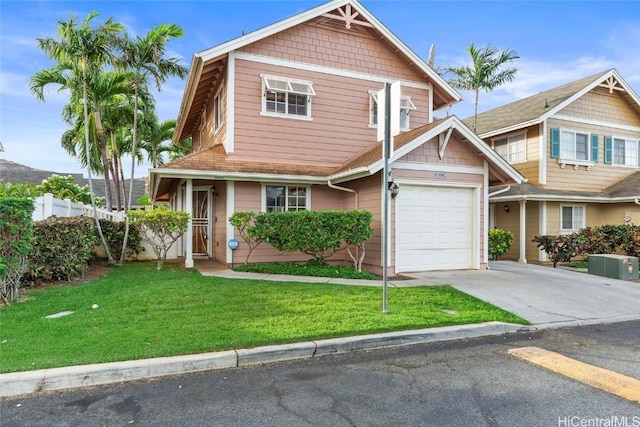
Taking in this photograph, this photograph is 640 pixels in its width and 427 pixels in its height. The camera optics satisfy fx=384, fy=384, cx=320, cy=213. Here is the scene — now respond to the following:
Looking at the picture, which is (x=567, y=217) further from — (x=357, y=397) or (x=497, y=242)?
(x=357, y=397)

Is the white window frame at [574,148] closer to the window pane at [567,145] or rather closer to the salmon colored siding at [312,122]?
the window pane at [567,145]

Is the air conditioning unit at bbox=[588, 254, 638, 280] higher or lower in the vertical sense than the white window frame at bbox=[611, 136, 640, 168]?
lower

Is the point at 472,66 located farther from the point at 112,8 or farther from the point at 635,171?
the point at 112,8

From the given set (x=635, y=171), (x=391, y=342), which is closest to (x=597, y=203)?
(x=635, y=171)

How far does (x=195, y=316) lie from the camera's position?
5.54m

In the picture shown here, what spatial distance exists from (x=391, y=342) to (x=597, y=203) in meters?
16.2

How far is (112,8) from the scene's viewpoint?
35.0 feet

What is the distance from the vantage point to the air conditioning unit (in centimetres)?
1027

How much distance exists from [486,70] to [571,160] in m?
5.63

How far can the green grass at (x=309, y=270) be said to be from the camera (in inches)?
359

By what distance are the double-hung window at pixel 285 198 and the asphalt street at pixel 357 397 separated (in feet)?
23.4

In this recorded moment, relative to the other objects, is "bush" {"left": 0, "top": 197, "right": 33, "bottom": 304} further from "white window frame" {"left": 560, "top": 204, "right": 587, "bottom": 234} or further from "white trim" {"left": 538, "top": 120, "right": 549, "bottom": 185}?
"white window frame" {"left": 560, "top": 204, "right": 587, "bottom": 234}

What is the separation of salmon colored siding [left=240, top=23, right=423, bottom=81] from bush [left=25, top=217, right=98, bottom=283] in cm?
651

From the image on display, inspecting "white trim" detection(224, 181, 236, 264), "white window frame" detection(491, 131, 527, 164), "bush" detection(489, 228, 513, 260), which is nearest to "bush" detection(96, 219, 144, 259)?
"white trim" detection(224, 181, 236, 264)
